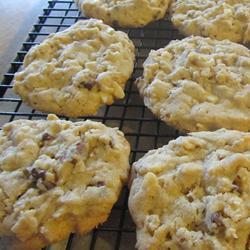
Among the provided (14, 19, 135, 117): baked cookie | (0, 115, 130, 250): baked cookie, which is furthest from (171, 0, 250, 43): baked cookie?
(0, 115, 130, 250): baked cookie

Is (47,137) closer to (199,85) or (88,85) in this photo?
(88,85)

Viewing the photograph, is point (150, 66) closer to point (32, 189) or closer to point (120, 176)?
point (120, 176)

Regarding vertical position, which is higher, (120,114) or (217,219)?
(217,219)

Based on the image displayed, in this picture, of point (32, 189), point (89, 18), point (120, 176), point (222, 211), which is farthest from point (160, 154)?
point (89, 18)

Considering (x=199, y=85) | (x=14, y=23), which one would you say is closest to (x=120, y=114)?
(x=199, y=85)

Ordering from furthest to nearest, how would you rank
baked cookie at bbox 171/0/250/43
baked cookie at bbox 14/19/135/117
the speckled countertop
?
the speckled countertop
baked cookie at bbox 171/0/250/43
baked cookie at bbox 14/19/135/117

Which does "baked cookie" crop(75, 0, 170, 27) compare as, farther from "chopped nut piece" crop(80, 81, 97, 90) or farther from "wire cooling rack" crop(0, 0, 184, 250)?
"chopped nut piece" crop(80, 81, 97, 90)
